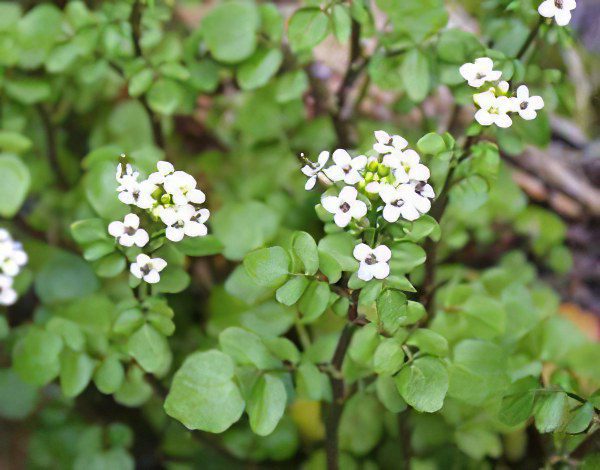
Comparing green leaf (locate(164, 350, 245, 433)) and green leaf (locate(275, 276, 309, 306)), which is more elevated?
green leaf (locate(275, 276, 309, 306))

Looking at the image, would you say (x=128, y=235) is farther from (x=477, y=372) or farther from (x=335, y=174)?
(x=477, y=372)

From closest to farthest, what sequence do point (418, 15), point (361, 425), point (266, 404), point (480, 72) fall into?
point (480, 72) < point (266, 404) < point (418, 15) < point (361, 425)

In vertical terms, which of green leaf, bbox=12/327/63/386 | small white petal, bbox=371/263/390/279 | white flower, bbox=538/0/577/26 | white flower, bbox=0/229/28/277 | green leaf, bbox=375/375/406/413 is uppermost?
white flower, bbox=538/0/577/26

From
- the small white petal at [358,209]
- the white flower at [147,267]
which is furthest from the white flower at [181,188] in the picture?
the small white petal at [358,209]

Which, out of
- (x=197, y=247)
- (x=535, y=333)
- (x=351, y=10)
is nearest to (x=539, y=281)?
(x=535, y=333)

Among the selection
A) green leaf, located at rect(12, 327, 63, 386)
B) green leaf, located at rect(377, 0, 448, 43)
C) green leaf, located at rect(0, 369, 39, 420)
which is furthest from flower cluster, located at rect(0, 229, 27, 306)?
green leaf, located at rect(377, 0, 448, 43)

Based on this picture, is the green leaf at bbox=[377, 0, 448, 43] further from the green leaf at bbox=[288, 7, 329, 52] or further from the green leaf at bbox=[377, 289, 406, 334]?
the green leaf at bbox=[377, 289, 406, 334]

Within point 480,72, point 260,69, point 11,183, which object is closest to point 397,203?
point 480,72
